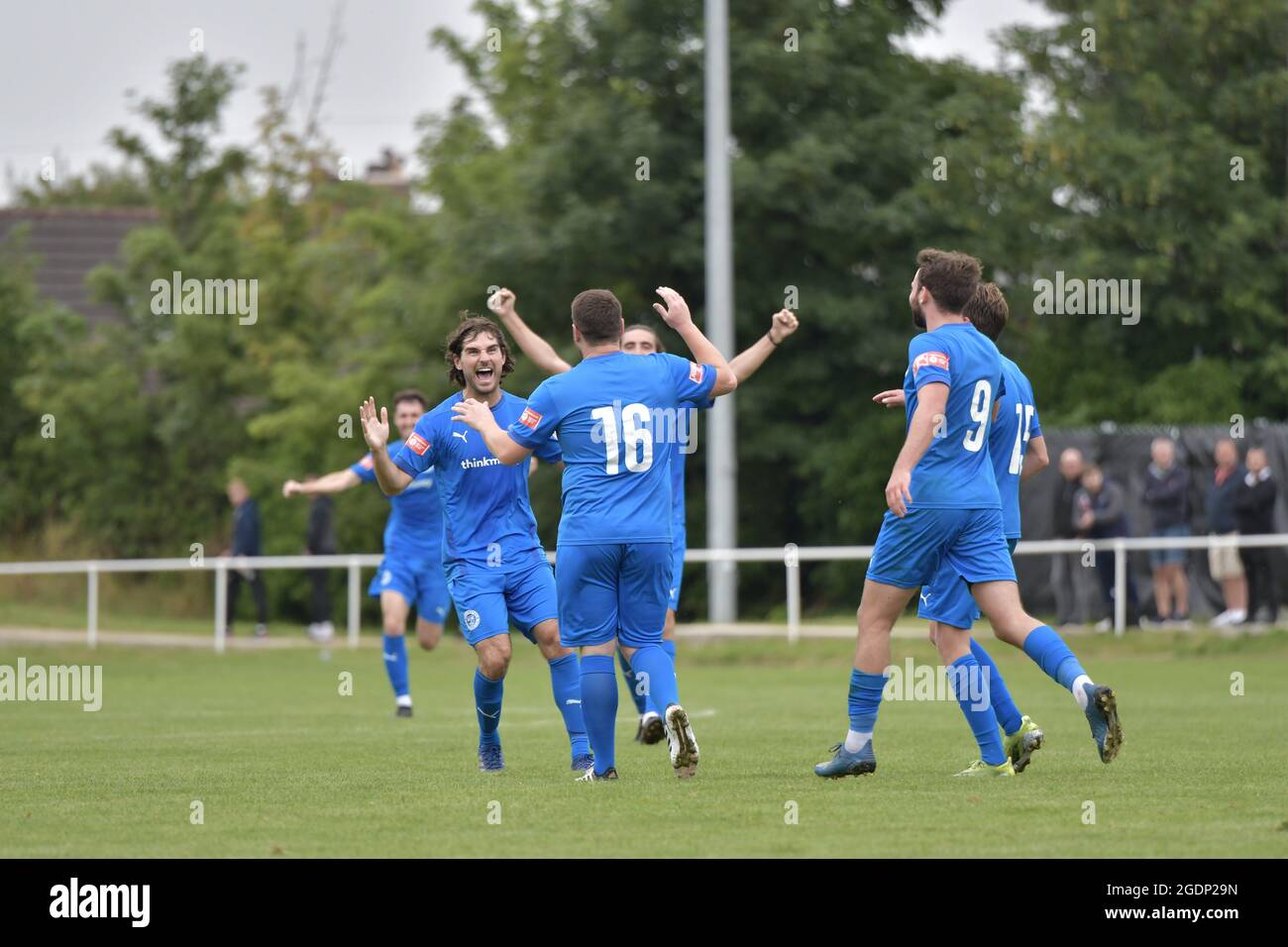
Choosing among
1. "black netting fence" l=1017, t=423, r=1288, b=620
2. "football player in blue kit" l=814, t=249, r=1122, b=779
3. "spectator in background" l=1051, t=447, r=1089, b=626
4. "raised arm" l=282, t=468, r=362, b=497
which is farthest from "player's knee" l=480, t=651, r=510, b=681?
"black netting fence" l=1017, t=423, r=1288, b=620

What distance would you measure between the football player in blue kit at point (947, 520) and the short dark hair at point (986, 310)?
402 millimetres

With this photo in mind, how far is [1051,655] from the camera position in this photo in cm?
896

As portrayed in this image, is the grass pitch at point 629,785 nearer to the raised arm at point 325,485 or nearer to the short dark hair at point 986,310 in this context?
the raised arm at point 325,485

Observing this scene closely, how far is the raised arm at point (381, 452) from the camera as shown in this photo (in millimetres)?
9281

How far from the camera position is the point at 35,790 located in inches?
360

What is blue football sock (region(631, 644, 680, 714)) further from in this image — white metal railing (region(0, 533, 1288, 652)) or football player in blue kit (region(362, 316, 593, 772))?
white metal railing (region(0, 533, 1288, 652))

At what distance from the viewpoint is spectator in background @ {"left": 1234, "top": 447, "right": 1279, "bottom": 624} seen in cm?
2172

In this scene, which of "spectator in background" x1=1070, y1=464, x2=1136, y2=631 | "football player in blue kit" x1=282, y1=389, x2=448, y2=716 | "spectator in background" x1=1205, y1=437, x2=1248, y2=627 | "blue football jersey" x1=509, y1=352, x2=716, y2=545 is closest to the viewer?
"blue football jersey" x1=509, y1=352, x2=716, y2=545

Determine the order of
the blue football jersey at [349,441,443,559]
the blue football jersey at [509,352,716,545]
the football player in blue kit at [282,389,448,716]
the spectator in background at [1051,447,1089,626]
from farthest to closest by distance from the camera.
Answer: the spectator in background at [1051,447,1089,626], the blue football jersey at [349,441,443,559], the football player in blue kit at [282,389,448,716], the blue football jersey at [509,352,716,545]

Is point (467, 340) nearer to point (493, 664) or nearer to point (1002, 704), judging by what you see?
point (493, 664)

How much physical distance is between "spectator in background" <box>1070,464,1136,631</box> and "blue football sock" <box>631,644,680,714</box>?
13.9 m

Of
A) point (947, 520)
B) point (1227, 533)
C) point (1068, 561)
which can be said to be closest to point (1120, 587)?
point (1227, 533)

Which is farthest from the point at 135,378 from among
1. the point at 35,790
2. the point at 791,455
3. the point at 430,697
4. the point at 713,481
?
the point at 35,790
